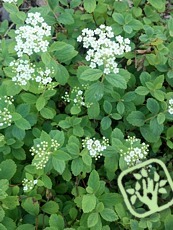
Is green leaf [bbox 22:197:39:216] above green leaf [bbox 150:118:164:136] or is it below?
below

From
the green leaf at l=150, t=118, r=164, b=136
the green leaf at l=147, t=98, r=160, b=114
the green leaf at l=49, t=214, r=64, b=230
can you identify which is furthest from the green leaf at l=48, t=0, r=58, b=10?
the green leaf at l=49, t=214, r=64, b=230

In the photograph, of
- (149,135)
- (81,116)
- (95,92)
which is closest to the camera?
(95,92)

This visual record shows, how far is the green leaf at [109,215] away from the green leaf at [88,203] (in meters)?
0.09

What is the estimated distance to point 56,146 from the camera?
231cm

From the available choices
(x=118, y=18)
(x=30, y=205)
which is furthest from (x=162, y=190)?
(x=118, y=18)

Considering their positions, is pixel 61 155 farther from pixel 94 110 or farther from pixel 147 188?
pixel 147 188

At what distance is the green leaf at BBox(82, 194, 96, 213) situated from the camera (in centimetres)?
228

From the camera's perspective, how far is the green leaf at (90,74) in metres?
2.38

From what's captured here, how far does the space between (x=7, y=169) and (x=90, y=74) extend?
769mm

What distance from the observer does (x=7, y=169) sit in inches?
98.1

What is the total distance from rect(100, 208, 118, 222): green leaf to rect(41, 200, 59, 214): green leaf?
1.01 feet

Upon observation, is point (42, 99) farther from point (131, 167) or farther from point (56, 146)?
point (131, 167)

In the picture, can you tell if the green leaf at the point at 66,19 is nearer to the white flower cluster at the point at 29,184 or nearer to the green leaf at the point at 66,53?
the green leaf at the point at 66,53

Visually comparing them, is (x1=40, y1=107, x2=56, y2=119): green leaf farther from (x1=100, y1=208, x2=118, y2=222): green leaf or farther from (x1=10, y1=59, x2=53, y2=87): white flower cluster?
(x1=100, y1=208, x2=118, y2=222): green leaf
